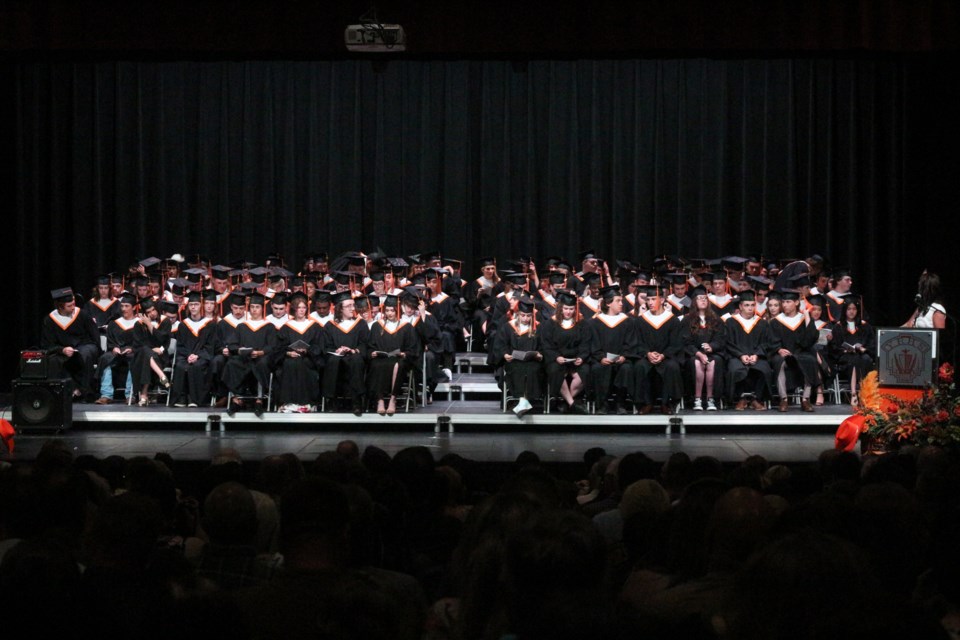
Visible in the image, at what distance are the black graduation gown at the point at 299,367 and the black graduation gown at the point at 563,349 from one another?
2.39 metres

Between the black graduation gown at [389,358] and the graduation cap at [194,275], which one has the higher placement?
the graduation cap at [194,275]

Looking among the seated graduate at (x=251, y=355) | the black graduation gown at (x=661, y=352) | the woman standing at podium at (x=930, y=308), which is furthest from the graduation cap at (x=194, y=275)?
the woman standing at podium at (x=930, y=308)

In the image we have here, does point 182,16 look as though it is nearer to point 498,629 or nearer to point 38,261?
point 498,629

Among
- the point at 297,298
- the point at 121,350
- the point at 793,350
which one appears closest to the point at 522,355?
the point at 297,298

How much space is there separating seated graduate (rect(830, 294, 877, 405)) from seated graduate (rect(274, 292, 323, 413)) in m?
5.59

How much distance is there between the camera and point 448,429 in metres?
11.2

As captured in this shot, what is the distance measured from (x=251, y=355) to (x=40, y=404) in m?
2.11

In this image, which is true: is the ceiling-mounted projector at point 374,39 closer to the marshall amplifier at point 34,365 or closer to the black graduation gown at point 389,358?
the black graduation gown at point 389,358

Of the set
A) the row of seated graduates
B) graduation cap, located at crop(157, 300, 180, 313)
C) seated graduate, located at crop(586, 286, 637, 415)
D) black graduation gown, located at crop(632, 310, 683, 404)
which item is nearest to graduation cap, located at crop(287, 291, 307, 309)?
the row of seated graduates

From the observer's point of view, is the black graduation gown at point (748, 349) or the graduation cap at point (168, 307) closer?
the black graduation gown at point (748, 349)

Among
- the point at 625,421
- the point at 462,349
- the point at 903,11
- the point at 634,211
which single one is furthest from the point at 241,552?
the point at 634,211

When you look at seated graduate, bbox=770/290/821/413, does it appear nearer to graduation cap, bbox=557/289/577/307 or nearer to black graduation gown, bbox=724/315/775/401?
black graduation gown, bbox=724/315/775/401

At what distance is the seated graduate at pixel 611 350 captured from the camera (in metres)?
11.6

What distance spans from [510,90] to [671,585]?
1526cm
